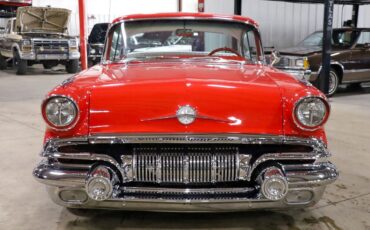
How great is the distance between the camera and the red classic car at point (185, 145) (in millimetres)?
2299

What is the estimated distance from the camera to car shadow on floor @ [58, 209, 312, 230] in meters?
2.74

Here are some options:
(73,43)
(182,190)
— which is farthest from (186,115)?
(73,43)

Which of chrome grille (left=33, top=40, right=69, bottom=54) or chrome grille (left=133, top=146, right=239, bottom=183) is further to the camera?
chrome grille (left=33, top=40, right=69, bottom=54)

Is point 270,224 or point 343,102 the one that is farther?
point 343,102

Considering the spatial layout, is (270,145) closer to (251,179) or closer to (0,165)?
(251,179)

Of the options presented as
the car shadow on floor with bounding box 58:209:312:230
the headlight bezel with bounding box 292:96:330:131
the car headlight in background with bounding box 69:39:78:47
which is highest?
the headlight bezel with bounding box 292:96:330:131

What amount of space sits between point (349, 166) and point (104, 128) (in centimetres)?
266

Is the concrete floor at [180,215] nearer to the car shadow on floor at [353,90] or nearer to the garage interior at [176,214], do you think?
the garage interior at [176,214]

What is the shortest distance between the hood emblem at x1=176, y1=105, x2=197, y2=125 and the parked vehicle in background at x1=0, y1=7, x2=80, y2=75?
35.6 ft

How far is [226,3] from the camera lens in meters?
16.9

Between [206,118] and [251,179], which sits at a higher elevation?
[206,118]

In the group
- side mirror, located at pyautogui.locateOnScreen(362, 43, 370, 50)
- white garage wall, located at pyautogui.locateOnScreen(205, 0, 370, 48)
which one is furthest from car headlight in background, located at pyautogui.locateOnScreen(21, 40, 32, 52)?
side mirror, located at pyautogui.locateOnScreen(362, 43, 370, 50)

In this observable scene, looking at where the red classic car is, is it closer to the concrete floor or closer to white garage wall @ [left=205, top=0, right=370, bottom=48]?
the concrete floor

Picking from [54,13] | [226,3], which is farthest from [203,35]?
[226,3]
